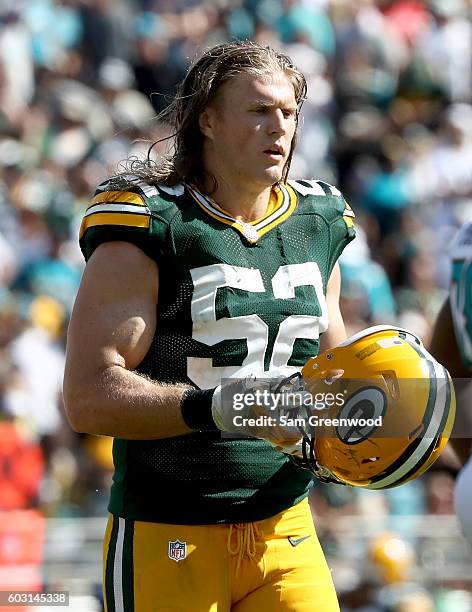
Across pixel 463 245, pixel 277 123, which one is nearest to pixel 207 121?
pixel 277 123

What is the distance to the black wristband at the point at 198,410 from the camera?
2758 millimetres

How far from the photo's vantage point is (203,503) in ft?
9.80

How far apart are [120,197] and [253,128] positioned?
40 centimetres

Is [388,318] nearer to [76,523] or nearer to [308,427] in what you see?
[76,523]

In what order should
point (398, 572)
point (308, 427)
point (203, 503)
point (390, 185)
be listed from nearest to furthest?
point (308, 427), point (203, 503), point (398, 572), point (390, 185)

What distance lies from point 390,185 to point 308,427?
604 centimetres

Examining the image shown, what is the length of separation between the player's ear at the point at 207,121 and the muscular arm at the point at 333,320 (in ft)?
1.73

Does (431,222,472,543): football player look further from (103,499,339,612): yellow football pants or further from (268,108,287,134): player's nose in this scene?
(268,108,287,134): player's nose

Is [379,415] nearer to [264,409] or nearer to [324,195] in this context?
[264,409]

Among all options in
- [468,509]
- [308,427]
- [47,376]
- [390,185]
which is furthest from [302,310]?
[390,185]

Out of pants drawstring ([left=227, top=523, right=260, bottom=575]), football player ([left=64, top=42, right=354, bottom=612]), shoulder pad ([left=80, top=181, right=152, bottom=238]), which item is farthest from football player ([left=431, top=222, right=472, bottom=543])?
shoulder pad ([left=80, top=181, right=152, bottom=238])

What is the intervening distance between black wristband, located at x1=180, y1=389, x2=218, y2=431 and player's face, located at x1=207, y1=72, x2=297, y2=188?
66 cm

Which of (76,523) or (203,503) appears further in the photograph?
(76,523)

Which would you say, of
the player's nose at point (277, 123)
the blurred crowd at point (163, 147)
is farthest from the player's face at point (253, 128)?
the blurred crowd at point (163, 147)
